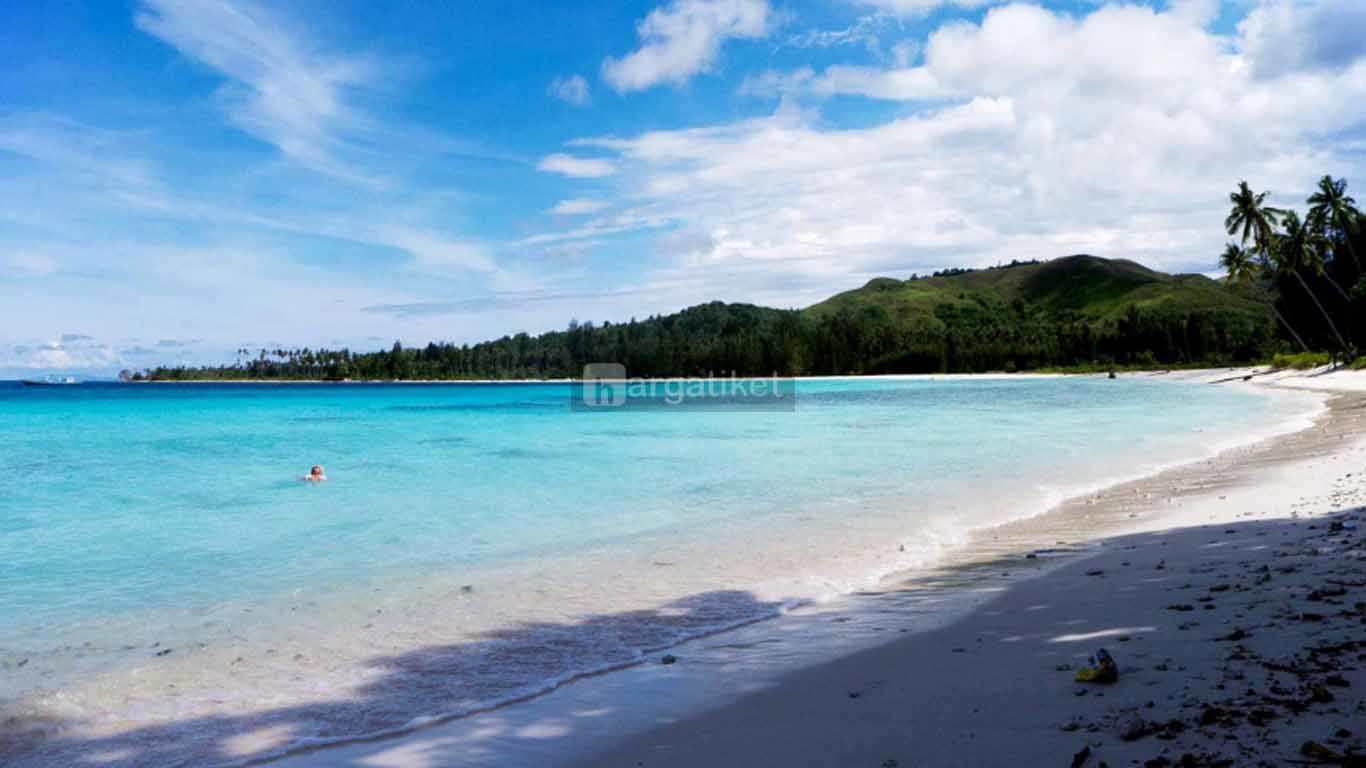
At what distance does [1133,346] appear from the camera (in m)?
123

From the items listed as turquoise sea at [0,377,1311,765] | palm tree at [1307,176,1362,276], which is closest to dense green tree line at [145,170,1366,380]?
palm tree at [1307,176,1362,276]

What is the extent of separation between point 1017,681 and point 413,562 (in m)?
8.37

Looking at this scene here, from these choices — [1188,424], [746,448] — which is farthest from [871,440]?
[1188,424]

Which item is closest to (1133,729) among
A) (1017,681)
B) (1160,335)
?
(1017,681)

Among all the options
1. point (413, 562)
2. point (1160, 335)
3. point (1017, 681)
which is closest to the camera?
point (1017, 681)

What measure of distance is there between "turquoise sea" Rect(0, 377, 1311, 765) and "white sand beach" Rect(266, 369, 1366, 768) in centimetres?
83

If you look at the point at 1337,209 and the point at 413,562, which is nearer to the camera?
the point at 413,562

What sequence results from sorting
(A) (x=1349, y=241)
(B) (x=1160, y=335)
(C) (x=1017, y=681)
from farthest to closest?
1. (B) (x=1160, y=335)
2. (A) (x=1349, y=241)
3. (C) (x=1017, y=681)

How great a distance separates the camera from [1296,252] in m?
66.6

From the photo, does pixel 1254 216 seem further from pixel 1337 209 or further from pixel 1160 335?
pixel 1160 335

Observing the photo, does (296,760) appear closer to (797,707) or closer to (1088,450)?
(797,707)

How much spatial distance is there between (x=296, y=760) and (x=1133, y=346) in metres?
138

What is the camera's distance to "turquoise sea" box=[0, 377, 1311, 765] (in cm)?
600

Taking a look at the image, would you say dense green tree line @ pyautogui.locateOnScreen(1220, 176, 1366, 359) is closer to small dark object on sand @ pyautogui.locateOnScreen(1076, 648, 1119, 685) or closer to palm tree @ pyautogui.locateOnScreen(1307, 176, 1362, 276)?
palm tree @ pyautogui.locateOnScreen(1307, 176, 1362, 276)
